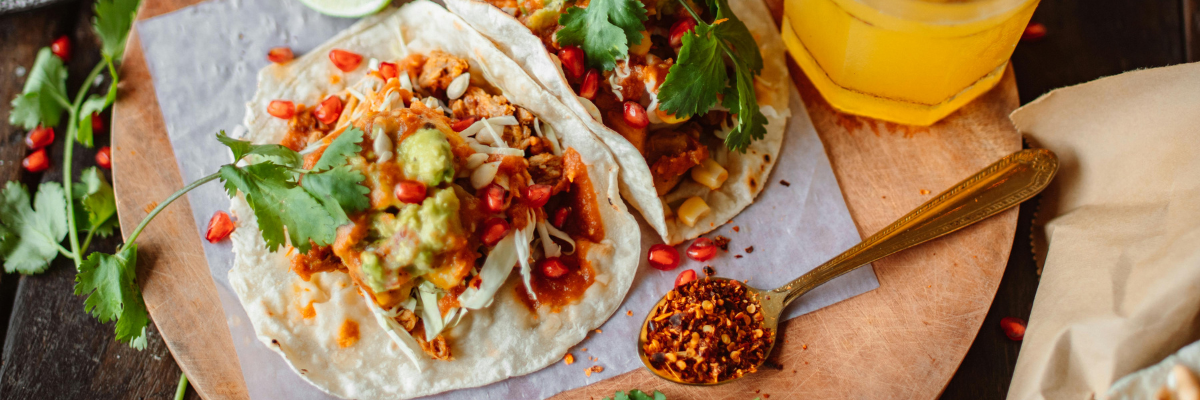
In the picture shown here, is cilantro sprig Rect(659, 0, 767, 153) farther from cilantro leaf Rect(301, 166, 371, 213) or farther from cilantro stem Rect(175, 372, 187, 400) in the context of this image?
cilantro stem Rect(175, 372, 187, 400)

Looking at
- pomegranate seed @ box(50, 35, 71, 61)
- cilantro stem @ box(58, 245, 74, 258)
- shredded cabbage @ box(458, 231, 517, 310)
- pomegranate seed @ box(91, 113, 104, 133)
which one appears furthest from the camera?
pomegranate seed @ box(50, 35, 71, 61)

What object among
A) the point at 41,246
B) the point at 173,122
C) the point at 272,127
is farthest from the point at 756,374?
the point at 41,246

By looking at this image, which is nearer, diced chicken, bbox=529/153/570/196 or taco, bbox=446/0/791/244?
taco, bbox=446/0/791/244

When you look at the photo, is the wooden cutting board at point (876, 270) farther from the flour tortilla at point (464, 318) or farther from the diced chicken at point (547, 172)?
the diced chicken at point (547, 172)

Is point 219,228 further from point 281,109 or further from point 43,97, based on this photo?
point 43,97

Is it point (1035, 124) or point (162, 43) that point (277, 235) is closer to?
point (162, 43)

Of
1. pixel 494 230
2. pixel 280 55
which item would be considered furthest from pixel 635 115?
pixel 280 55

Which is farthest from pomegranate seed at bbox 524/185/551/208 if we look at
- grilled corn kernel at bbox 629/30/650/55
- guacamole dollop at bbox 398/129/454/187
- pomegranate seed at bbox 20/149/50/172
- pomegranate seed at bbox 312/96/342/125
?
pomegranate seed at bbox 20/149/50/172
